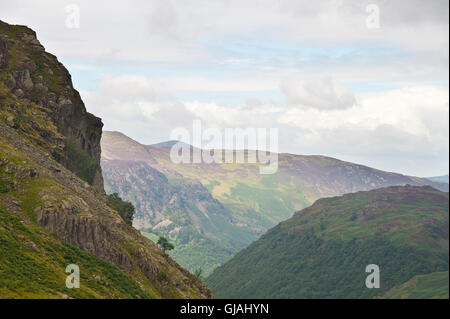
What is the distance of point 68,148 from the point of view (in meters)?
192

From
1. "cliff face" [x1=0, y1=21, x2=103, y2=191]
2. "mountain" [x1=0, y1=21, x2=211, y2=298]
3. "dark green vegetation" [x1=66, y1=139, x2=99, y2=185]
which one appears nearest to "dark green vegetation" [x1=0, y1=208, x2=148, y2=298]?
"mountain" [x1=0, y1=21, x2=211, y2=298]

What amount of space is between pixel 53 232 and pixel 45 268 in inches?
819

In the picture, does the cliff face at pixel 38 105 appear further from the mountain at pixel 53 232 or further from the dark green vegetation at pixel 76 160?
the mountain at pixel 53 232

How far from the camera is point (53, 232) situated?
415ft

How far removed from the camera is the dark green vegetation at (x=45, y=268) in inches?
3767

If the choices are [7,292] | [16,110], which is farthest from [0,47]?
[7,292]

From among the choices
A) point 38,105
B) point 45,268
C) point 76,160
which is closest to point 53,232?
point 45,268

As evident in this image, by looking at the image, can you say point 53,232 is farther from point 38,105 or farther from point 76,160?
point 38,105

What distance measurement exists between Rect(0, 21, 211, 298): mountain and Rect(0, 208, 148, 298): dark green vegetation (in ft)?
0.67

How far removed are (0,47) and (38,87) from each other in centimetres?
1960

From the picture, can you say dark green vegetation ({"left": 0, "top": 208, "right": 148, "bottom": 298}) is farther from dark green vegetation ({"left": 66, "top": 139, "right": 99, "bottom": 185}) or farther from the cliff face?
dark green vegetation ({"left": 66, "top": 139, "right": 99, "bottom": 185})

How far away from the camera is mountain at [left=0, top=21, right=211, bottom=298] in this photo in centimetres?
10538
